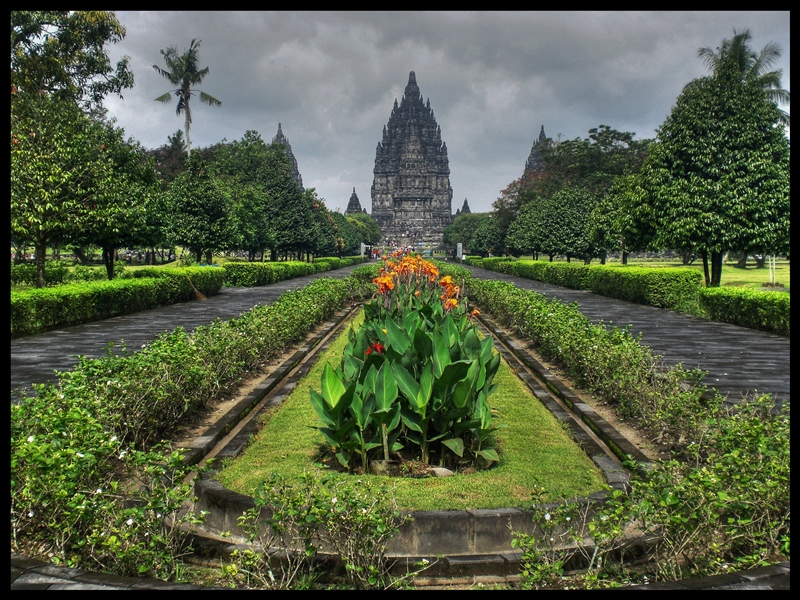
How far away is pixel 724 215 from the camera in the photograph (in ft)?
57.2

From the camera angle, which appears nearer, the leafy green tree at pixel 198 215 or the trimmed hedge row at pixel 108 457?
the trimmed hedge row at pixel 108 457

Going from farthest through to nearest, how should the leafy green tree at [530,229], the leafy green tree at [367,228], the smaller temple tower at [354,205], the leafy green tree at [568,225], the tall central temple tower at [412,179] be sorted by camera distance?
1. the smaller temple tower at [354,205]
2. the tall central temple tower at [412,179]
3. the leafy green tree at [367,228]
4. the leafy green tree at [530,229]
5. the leafy green tree at [568,225]

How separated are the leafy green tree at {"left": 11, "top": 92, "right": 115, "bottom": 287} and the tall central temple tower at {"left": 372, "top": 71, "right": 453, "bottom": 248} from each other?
83859 millimetres

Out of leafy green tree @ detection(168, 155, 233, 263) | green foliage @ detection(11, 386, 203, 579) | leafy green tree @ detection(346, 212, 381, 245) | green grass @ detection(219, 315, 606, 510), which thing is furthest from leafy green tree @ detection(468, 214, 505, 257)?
green foliage @ detection(11, 386, 203, 579)

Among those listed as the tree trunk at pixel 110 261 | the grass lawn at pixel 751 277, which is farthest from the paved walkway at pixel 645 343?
the grass lawn at pixel 751 277

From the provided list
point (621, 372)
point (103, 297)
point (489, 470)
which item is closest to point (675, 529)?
point (489, 470)

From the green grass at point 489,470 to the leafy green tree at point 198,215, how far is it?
72.3ft

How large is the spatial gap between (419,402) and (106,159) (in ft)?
53.3

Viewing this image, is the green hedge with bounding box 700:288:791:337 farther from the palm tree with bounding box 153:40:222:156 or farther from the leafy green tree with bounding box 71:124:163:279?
the palm tree with bounding box 153:40:222:156

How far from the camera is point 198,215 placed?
27031 mm

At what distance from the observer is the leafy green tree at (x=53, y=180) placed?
49.0 feet

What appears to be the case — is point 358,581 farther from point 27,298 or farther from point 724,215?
point 724,215

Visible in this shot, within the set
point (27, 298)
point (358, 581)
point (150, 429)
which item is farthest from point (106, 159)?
point (358, 581)

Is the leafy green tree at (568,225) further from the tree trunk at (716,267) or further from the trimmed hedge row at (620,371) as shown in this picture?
the trimmed hedge row at (620,371)
